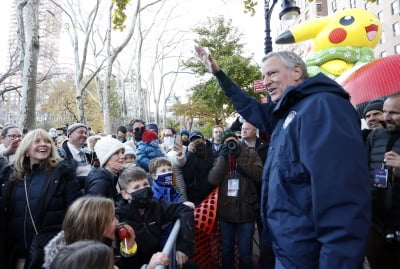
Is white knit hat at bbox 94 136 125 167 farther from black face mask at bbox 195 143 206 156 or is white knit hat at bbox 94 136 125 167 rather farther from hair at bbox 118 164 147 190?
black face mask at bbox 195 143 206 156

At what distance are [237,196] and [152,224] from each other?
4.26ft

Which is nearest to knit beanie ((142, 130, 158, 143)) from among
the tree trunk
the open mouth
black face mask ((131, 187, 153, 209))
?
black face mask ((131, 187, 153, 209))

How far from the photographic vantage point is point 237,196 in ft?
12.1

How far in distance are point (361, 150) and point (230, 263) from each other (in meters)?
2.78

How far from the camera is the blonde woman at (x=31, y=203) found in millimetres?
2721

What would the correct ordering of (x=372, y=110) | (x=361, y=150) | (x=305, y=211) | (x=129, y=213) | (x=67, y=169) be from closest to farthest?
(x=361, y=150), (x=305, y=211), (x=129, y=213), (x=67, y=169), (x=372, y=110)

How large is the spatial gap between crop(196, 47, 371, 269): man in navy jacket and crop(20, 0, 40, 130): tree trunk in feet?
20.3

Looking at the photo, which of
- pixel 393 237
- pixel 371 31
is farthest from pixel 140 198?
pixel 371 31

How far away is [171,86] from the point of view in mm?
31125

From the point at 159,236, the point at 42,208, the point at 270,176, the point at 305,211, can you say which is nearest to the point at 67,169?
the point at 42,208

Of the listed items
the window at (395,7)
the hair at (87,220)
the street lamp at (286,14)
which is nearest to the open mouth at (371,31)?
the street lamp at (286,14)

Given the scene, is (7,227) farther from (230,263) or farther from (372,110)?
(372,110)

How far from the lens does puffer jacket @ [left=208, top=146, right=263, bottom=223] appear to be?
3675 millimetres

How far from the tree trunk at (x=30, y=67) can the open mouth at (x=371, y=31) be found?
24.3 ft
